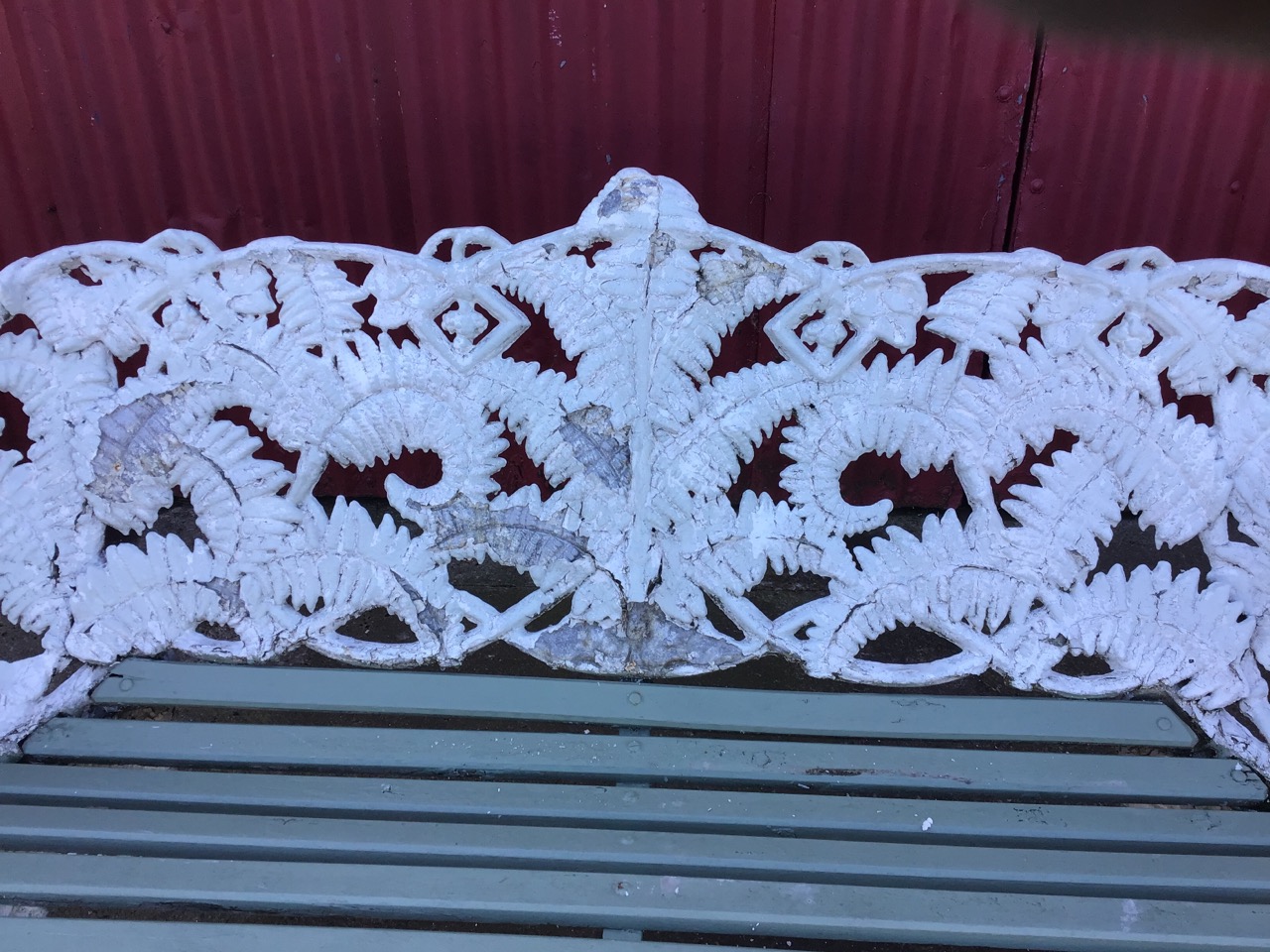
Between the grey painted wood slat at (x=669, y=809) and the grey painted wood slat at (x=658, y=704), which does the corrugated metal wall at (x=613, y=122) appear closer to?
the grey painted wood slat at (x=658, y=704)

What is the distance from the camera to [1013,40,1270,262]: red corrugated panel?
2.28 m

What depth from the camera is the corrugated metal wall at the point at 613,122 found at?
88.2 inches

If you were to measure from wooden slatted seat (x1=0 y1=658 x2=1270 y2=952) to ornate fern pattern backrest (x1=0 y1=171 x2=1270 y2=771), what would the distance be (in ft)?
0.31

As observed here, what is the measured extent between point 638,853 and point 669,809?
11 cm

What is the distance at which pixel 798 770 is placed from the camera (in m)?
1.63

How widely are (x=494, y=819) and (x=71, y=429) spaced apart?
117 cm

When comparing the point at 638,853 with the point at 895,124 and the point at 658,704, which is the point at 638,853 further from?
the point at 895,124

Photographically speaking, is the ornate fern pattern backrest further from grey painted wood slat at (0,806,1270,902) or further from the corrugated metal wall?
the corrugated metal wall

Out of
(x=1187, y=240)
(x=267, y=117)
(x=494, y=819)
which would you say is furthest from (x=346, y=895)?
(x=1187, y=240)

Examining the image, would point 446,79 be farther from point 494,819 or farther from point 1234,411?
point 1234,411

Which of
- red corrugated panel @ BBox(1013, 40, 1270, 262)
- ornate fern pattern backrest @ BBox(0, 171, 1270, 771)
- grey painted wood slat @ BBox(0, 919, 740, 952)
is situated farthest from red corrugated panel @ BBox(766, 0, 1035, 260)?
grey painted wood slat @ BBox(0, 919, 740, 952)

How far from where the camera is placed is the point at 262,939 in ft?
4.53

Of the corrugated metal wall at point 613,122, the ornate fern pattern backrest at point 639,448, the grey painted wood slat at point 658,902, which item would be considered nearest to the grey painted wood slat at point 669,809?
the grey painted wood slat at point 658,902

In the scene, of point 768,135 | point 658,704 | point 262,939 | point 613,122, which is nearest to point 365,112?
point 613,122
